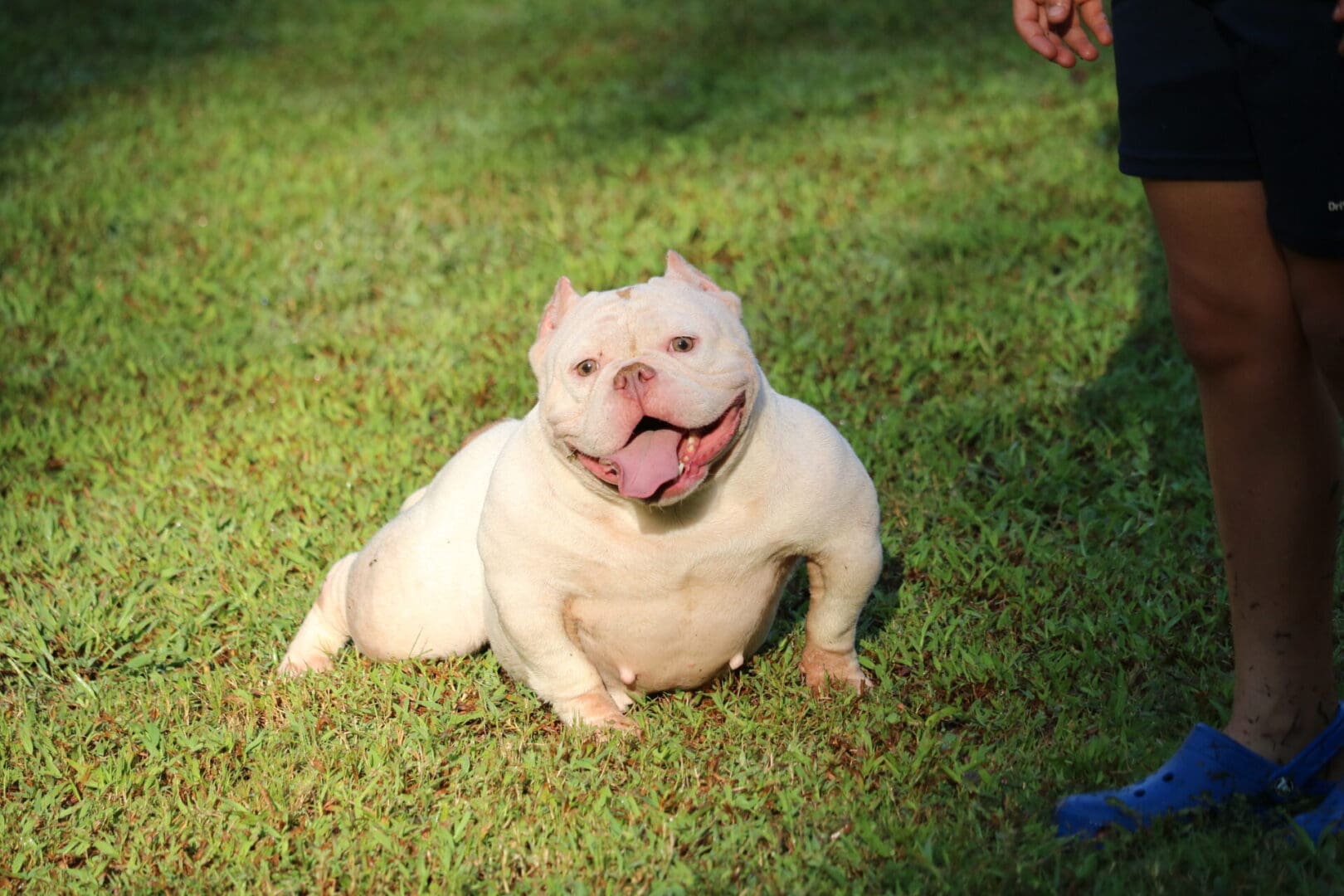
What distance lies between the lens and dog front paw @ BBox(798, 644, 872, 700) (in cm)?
356

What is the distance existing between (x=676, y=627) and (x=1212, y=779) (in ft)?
3.85

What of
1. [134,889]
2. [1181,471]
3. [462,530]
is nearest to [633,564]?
[462,530]

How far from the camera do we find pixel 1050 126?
8227 mm

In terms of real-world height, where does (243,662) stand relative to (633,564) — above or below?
below

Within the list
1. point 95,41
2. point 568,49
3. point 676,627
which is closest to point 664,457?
point 676,627

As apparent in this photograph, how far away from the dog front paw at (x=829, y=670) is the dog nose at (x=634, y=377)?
0.92 meters

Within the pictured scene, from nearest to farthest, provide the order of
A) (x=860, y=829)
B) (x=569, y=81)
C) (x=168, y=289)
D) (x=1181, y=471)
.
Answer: (x=860, y=829), (x=1181, y=471), (x=168, y=289), (x=569, y=81)

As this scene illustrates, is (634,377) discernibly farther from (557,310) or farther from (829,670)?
(829,670)

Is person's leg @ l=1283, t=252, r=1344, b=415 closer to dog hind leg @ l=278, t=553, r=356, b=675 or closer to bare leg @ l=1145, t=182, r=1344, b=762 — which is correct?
bare leg @ l=1145, t=182, r=1344, b=762

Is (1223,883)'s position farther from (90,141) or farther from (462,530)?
(90,141)

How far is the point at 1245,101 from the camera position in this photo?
8.09ft

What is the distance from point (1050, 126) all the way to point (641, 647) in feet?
18.9

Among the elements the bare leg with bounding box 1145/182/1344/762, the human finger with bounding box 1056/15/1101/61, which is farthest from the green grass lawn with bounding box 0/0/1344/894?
the human finger with bounding box 1056/15/1101/61

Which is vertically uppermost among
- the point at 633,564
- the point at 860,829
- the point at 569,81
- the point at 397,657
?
the point at 633,564
